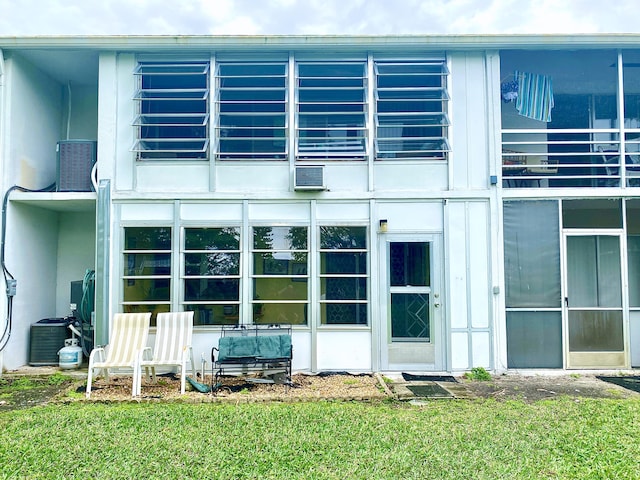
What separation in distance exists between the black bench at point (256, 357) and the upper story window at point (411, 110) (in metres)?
3.34

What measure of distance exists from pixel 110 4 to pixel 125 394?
12.3 meters

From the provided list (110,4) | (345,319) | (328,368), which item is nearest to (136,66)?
(345,319)

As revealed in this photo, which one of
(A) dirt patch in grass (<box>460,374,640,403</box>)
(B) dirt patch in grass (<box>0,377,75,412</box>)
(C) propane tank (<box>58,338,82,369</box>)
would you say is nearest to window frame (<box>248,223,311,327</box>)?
(A) dirt patch in grass (<box>460,374,640,403</box>)

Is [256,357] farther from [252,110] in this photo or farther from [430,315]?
[252,110]

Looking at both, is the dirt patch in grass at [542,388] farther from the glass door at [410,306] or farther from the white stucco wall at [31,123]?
the white stucco wall at [31,123]

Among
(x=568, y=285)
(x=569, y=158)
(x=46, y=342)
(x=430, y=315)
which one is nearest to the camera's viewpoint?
(x=430, y=315)

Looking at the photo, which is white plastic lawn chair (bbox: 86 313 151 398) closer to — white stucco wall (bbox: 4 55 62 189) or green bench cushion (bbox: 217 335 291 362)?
green bench cushion (bbox: 217 335 291 362)

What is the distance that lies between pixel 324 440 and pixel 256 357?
7.02ft

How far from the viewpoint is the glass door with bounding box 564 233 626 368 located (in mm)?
7023

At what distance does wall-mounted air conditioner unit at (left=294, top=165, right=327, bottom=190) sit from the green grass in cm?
321

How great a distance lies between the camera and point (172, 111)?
725 centimetres

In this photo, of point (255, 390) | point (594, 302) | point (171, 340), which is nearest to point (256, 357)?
point (255, 390)

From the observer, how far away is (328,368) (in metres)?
6.87

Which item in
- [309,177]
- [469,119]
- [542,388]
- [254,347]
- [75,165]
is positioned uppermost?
[469,119]
